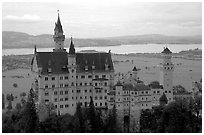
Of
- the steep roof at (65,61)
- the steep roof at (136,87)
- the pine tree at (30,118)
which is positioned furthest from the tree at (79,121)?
the steep roof at (136,87)

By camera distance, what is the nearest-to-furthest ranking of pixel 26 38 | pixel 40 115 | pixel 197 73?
1. pixel 40 115
2. pixel 26 38
3. pixel 197 73

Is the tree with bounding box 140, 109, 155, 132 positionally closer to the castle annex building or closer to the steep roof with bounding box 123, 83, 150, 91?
the steep roof with bounding box 123, 83, 150, 91

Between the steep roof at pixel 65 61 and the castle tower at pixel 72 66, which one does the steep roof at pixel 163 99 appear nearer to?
the steep roof at pixel 65 61

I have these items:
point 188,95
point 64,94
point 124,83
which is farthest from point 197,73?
point 64,94

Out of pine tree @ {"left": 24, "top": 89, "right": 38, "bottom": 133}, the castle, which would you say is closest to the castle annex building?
the castle

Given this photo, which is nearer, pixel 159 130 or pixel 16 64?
pixel 159 130

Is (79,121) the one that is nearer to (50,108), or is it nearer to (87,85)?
(50,108)

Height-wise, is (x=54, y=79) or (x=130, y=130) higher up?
(x=54, y=79)

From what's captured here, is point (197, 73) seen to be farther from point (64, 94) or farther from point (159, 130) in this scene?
point (64, 94)
